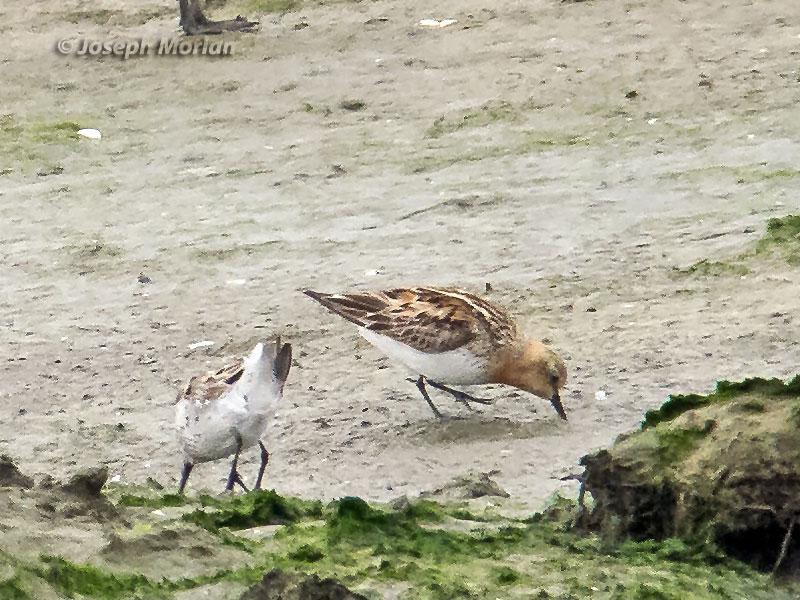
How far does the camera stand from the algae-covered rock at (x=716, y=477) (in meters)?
3.70

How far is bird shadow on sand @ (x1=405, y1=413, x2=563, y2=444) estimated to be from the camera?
6605 mm

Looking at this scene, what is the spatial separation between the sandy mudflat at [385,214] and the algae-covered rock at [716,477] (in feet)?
3.76

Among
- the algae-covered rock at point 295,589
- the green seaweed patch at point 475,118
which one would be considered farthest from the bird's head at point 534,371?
the green seaweed patch at point 475,118

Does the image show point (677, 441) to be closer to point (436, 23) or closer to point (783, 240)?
point (783, 240)

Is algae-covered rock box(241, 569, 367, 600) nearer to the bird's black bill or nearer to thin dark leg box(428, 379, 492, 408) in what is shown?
the bird's black bill

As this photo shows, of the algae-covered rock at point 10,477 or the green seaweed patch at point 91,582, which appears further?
the algae-covered rock at point 10,477

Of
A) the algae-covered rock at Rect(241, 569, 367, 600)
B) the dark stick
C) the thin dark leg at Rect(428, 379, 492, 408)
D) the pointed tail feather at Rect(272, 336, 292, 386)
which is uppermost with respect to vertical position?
the algae-covered rock at Rect(241, 569, 367, 600)

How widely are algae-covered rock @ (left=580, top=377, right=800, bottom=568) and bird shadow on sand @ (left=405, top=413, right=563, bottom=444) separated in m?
2.35

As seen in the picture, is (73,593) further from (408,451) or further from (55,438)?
(55,438)

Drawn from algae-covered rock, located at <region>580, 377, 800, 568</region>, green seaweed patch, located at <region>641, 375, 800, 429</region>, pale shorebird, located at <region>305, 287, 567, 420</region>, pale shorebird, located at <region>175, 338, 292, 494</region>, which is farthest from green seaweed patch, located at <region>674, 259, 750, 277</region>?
algae-covered rock, located at <region>580, 377, 800, 568</region>

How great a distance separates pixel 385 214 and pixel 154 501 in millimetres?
5553

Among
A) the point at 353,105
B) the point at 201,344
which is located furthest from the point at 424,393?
the point at 353,105

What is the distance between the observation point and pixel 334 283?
8789 mm

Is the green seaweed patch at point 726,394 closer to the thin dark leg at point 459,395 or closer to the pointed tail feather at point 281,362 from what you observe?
the pointed tail feather at point 281,362
